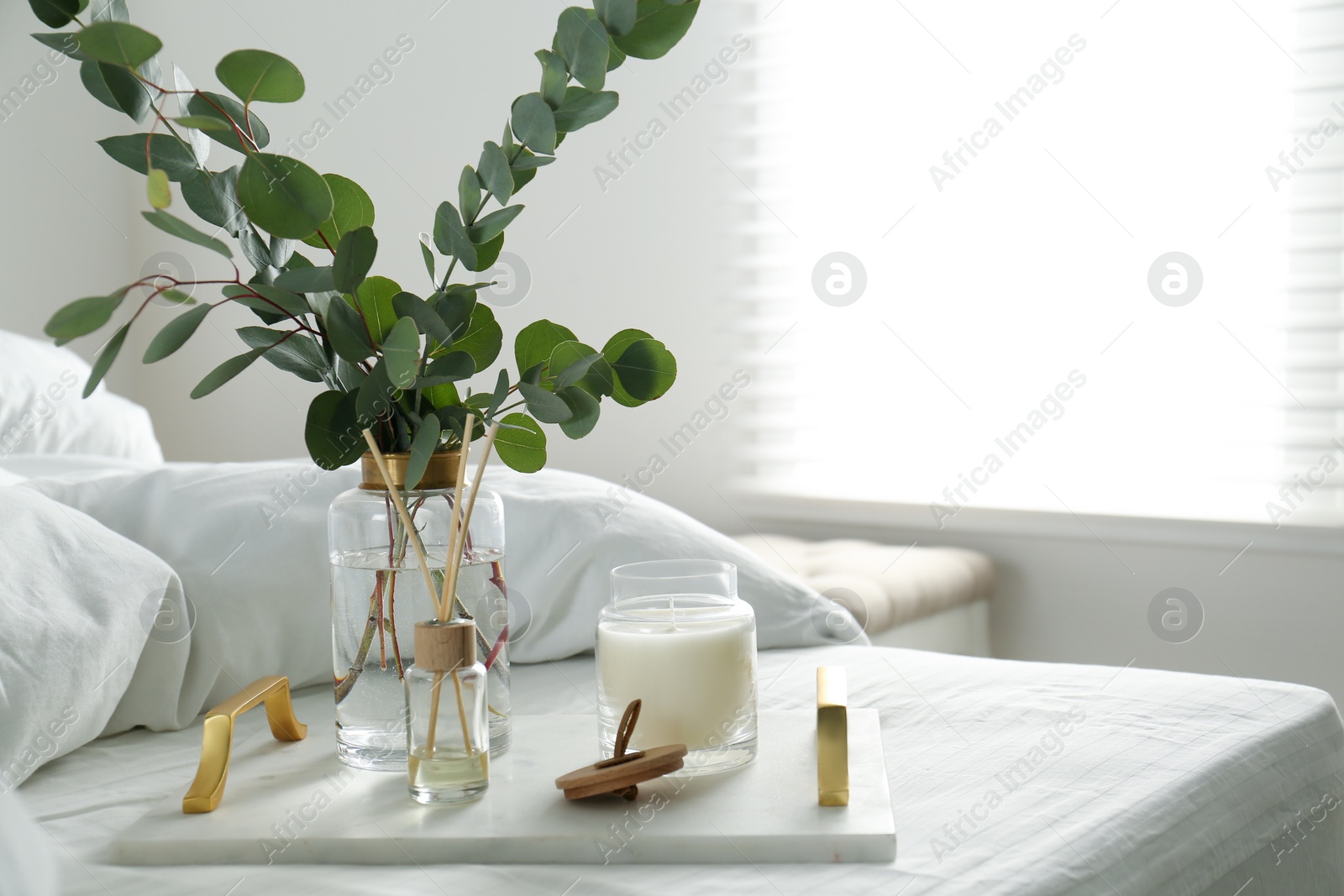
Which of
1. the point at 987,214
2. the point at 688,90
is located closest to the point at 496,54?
the point at 688,90

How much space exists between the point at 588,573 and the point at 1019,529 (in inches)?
45.1

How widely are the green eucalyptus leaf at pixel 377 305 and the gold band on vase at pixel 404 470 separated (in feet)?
0.22

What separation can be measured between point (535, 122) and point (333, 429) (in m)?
0.21

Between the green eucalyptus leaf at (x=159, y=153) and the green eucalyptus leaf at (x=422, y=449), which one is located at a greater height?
the green eucalyptus leaf at (x=159, y=153)

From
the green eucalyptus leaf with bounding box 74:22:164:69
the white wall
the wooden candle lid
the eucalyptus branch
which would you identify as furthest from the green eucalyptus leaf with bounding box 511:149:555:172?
the white wall

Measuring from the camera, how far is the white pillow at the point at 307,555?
0.89 m

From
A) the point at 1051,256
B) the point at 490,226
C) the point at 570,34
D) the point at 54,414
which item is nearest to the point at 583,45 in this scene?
the point at 570,34

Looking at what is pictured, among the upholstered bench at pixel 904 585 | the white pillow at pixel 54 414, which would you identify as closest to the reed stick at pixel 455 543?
the upholstered bench at pixel 904 585

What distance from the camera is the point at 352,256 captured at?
580 mm

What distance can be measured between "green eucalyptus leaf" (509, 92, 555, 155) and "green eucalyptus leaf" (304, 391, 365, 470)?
7.0 inches

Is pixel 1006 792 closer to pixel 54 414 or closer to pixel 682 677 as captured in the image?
pixel 682 677

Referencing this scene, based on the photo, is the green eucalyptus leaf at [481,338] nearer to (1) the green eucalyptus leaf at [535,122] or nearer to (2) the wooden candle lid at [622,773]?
(1) the green eucalyptus leaf at [535,122]

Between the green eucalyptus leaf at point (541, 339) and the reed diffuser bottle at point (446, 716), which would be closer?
the reed diffuser bottle at point (446, 716)

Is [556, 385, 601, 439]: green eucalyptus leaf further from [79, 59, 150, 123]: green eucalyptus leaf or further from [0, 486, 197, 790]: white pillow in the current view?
[0, 486, 197, 790]: white pillow
